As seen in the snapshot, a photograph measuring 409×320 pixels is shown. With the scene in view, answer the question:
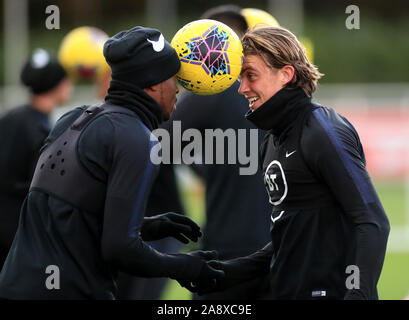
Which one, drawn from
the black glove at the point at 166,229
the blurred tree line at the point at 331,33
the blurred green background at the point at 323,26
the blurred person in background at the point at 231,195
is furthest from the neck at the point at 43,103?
the blurred tree line at the point at 331,33

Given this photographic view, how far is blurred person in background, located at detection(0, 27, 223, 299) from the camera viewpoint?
3514mm

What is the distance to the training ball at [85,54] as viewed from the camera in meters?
8.79

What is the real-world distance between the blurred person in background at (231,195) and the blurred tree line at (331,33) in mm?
19186

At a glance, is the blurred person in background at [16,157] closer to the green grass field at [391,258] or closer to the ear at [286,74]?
the green grass field at [391,258]

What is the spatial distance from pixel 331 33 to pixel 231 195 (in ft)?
66.8

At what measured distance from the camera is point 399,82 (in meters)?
25.1

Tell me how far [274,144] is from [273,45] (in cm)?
52

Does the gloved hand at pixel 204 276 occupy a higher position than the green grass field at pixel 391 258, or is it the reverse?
the gloved hand at pixel 204 276

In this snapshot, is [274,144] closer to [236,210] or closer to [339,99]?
[236,210]

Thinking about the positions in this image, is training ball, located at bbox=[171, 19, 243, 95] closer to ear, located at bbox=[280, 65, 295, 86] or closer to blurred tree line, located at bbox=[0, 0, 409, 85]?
ear, located at bbox=[280, 65, 295, 86]

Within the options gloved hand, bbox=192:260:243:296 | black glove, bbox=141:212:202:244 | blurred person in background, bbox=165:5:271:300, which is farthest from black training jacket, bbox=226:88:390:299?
blurred person in background, bbox=165:5:271:300

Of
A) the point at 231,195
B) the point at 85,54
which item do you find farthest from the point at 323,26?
the point at 231,195

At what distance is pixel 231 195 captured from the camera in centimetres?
561
